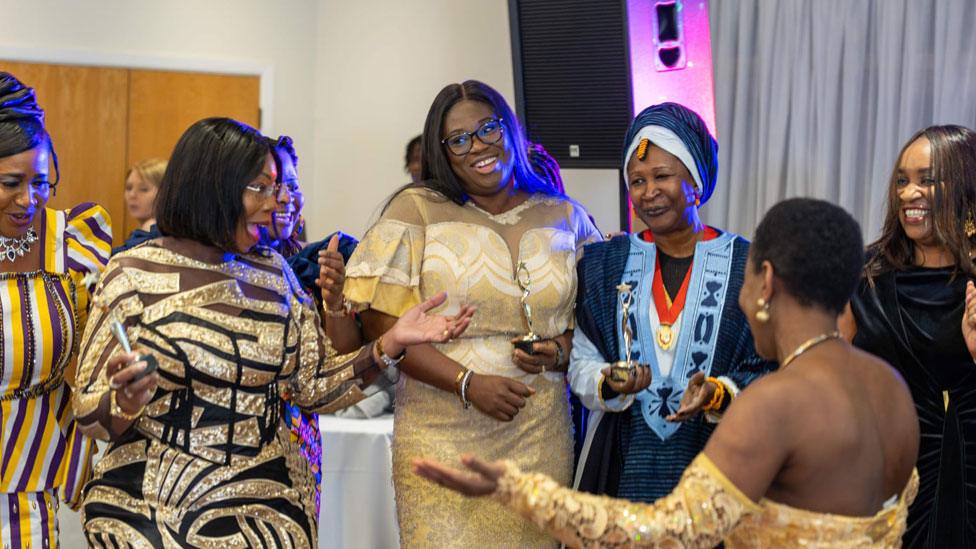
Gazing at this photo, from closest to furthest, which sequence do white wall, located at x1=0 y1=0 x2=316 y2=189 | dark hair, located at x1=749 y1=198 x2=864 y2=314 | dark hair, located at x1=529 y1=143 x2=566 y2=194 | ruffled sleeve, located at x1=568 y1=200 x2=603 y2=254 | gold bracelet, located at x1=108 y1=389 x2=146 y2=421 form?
dark hair, located at x1=749 y1=198 x2=864 y2=314 → gold bracelet, located at x1=108 y1=389 x2=146 y2=421 → ruffled sleeve, located at x1=568 y1=200 x2=603 y2=254 → dark hair, located at x1=529 y1=143 x2=566 y2=194 → white wall, located at x1=0 y1=0 x2=316 y2=189

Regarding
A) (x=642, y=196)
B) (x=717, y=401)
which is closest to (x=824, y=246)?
(x=717, y=401)

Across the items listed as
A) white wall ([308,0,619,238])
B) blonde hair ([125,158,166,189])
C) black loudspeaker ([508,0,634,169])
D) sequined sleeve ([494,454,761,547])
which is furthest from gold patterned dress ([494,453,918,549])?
white wall ([308,0,619,238])

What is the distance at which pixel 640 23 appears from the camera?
5.08m

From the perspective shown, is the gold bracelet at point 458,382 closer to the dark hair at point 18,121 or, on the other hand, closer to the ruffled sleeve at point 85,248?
the ruffled sleeve at point 85,248

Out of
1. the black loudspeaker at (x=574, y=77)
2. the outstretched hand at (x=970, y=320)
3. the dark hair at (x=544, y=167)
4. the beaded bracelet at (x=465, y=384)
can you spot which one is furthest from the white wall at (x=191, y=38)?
the outstretched hand at (x=970, y=320)

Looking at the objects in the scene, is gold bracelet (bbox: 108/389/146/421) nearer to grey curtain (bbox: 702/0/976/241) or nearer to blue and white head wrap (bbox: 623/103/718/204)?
blue and white head wrap (bbox: 623/103/718/204)

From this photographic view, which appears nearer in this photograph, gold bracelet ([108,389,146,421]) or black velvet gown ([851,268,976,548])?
gold bracelet ([108,389,146,421])

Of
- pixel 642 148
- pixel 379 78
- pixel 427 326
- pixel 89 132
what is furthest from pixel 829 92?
pixel 89 132

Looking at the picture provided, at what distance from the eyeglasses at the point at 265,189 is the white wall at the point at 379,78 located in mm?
4580

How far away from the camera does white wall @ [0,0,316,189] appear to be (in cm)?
754

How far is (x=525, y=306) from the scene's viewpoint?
324 cm

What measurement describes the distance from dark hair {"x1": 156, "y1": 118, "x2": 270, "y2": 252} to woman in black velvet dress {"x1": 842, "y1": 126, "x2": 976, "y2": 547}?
1776 mm

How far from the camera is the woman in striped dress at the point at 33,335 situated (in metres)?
3.02

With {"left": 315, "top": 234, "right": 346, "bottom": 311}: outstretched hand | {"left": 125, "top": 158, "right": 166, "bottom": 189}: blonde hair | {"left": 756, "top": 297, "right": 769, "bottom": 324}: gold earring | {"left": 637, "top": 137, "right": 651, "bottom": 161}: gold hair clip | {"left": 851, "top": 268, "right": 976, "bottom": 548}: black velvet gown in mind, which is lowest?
{"left": 851, "top": 268, "right": 976, "bottom": 548}: black velvet gown
